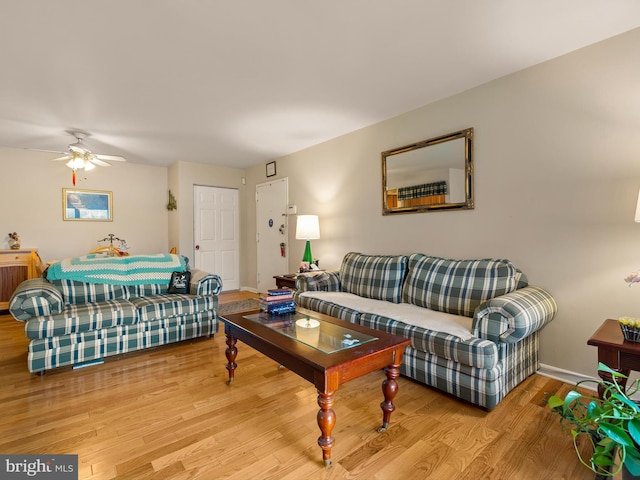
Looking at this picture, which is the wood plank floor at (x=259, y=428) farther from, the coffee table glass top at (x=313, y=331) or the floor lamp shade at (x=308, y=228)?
the floor lamp shade at (x=308, y=228)

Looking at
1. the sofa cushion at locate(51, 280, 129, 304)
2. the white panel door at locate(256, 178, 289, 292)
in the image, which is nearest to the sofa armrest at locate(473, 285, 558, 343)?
the sofa cushion at locate(51, 280, 129, 304)

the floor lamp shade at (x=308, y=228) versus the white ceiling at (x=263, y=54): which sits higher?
the white ceiling at (x=263, y=54)

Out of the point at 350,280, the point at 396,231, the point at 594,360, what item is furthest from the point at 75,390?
the point at 594,360

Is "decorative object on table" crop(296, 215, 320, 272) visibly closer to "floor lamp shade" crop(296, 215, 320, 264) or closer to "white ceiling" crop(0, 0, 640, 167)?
"floor lamp shade" crop(296, 215, 320, 264)

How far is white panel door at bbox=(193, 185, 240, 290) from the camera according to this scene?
559 cm

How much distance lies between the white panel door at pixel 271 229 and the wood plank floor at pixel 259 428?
9.13 feet

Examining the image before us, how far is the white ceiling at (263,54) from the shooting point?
6.03 ft

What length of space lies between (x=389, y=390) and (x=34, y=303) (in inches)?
105

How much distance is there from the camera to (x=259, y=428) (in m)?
1.81

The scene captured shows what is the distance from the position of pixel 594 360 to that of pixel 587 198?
1.11 metres

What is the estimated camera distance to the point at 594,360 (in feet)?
7.31

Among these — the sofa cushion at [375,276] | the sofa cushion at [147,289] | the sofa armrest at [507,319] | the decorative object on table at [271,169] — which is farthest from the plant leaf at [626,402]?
the decorative object on table at [271,169]

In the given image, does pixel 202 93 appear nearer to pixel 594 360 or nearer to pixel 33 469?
pixel 33 469

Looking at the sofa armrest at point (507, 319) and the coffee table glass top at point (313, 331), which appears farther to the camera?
the sofa armrest at point (507, 319)
